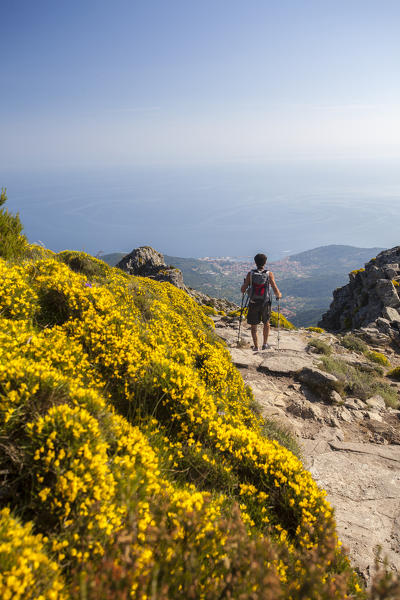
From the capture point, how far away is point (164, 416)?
16.4ft

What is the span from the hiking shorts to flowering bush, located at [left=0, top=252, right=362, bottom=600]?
6679 millimetres

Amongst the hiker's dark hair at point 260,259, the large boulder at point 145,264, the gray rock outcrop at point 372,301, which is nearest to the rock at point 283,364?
the hiker's dark hair at point 260,259

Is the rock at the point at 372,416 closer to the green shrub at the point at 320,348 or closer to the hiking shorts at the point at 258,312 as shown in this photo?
the hiking shorts at the point at 258,312

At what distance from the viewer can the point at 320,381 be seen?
10.8 meters

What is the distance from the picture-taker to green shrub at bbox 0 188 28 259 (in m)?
8.23

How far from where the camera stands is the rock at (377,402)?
10633mm

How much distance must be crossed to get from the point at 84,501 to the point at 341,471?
6240mm

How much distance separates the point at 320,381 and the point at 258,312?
3983 millimetres

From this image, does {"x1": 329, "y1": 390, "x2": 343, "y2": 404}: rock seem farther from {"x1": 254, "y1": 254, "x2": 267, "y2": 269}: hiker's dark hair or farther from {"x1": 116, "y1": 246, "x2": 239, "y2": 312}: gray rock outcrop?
{"x1": 116, "y1": 246, "x2": 239, "y2": 312}: gray rock outcrop

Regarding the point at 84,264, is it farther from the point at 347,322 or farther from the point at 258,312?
the point at 347,322

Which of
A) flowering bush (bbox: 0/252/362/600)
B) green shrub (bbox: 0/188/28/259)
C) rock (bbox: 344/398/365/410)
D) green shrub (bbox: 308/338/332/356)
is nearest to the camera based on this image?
flowering bush (bbox: 0/252/362/600)

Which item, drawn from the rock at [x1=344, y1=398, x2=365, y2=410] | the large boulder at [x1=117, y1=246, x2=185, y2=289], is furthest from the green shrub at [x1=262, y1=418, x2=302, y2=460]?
the large boulder at [x1=117, y1=246, x2=185, y2=289]

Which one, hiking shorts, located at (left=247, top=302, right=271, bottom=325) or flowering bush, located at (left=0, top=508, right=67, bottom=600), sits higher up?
flowering bush, located at (left=0, top=508, right=67, bottom=600)

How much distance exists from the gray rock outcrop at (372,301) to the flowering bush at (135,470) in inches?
902
